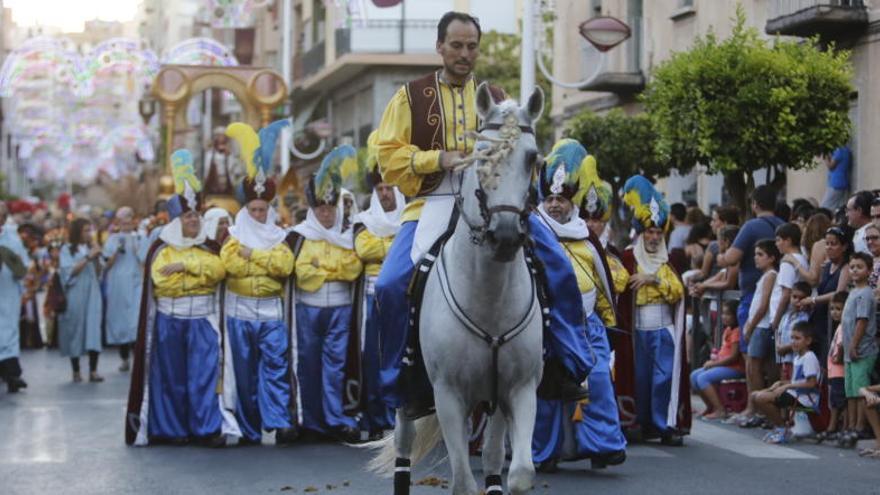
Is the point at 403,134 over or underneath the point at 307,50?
underneath

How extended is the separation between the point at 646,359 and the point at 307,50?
1697 inches

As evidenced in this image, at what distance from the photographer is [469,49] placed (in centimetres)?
877

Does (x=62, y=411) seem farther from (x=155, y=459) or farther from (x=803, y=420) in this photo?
(x=803, y=420)

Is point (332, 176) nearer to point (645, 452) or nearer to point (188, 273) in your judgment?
point (188, 273)

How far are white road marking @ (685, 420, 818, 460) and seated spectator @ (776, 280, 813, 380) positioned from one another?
69 centimetres

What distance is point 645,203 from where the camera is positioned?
1317cm

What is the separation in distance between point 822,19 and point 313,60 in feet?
108

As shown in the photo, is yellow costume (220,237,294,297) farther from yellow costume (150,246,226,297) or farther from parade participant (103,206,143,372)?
parade participant (103,206,143,372)

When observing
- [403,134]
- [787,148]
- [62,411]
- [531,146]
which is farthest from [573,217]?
[787,148]

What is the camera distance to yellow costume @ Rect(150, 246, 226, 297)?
1341 centimetres

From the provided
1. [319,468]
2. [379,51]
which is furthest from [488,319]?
[379,51]

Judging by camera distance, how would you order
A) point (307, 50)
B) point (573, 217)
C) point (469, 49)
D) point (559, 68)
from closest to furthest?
point (469, 49)
point (573, 217)
point (559, 68)
point (307, 50)

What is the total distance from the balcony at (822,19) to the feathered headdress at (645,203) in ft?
30.4

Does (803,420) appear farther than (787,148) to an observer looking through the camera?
No
